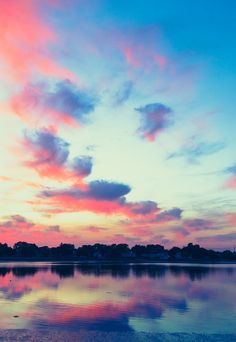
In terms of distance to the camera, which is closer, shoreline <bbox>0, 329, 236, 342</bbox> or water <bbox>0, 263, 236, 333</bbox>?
shoreline <bbox>0, 329, 236, 342</bbox>

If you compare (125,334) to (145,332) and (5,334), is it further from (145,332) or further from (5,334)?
(5,334)

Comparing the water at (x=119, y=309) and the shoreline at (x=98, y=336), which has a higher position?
the water at (x=119, y=309)

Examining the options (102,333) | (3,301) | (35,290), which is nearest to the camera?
(102,333)

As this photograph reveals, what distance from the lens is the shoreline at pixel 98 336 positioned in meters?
24.4

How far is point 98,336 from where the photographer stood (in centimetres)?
2555

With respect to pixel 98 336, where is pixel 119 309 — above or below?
above

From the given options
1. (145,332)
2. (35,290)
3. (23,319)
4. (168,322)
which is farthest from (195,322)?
(35,290)

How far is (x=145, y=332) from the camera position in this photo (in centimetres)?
2716

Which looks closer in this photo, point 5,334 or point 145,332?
point 5,334

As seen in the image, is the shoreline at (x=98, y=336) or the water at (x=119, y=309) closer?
the shoreline at (x=98, y=336)

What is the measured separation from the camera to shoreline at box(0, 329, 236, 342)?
24.4 metres

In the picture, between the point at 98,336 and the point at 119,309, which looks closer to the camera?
the point at 98,336

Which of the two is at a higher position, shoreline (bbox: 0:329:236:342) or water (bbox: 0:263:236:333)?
water (bbox: 0:263:236:333)

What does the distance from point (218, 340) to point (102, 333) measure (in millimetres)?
7623
